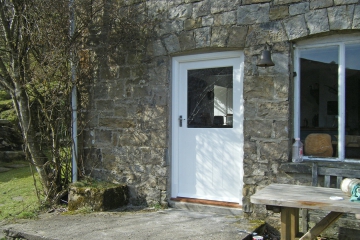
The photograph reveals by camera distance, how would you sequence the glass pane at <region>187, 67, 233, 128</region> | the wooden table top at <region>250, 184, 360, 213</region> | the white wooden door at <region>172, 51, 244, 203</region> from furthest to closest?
the glass pane at <region>187, 67, 233, 128</region> < the white wooden door at <region>172, 51, 244, 203</region> < the wooden table top at <region>250, 184, 360, 213</region>

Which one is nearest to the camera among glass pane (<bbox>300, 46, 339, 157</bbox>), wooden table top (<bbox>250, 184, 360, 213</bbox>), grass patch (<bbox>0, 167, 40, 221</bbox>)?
wooden table top (<bbox>250, 184, 360, 213</bbox>)

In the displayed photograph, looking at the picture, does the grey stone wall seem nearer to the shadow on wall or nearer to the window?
the window

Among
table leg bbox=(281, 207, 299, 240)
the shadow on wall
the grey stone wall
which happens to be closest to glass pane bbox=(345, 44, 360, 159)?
the grey stone wall

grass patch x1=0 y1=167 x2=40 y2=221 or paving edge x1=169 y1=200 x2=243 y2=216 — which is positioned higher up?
paving edge x1=169 y1=200 x2=243 y2=216

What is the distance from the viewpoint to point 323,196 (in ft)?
11.2

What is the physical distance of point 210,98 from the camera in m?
5.27

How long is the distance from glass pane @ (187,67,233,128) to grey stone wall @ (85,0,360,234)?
0.33 meters

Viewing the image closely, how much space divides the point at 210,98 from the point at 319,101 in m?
1.48

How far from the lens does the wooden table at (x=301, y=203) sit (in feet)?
9.95

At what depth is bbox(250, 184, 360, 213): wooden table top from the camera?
3.00 metres

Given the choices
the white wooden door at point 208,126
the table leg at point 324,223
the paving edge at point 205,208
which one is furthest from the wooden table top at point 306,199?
the white wooden door at point 208,126

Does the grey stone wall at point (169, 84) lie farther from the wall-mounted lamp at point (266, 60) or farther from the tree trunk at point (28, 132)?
the tree trunk at point (28, 132)

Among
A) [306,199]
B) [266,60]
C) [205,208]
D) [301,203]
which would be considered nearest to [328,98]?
[266,60]

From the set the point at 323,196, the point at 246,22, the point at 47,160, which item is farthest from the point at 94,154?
the point at 323,196
